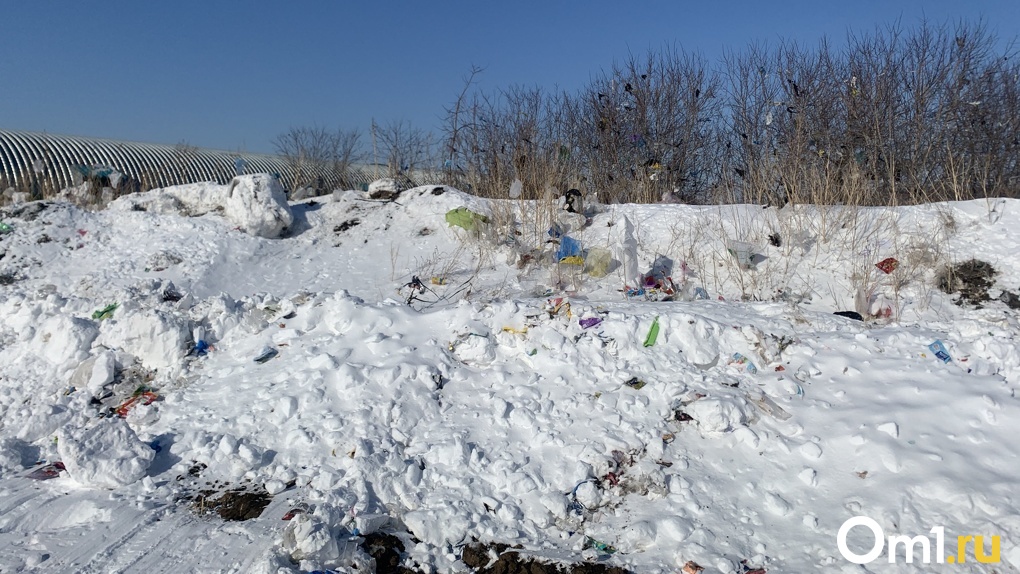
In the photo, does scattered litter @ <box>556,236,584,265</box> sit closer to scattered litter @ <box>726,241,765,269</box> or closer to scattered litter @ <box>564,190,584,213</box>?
scattered litter @ <box>564,190,584,213</box>

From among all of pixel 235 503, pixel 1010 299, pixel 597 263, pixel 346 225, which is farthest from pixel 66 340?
pixel 1010 299

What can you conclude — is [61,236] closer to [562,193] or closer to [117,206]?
[117,206]

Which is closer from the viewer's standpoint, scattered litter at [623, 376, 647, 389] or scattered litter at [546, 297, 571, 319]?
scattered litter at [623, 376, 647, 389]

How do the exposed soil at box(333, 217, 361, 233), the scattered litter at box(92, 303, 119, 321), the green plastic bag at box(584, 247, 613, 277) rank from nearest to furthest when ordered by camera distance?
the scattered litter at box(92, 303, 119, 321) < the green plastic bag at box(584, 247, 613, 277) < the exposed soil at box(333, 217, 361, 233)

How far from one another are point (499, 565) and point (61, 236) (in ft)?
22.5

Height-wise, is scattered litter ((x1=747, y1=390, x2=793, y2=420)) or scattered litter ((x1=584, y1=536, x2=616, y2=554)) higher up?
scattered litter ((x1=747, y1=390, x2=793, y2=420))

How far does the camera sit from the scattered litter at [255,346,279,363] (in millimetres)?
4340

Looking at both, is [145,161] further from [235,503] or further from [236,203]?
[235,503]

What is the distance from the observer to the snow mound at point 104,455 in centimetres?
326

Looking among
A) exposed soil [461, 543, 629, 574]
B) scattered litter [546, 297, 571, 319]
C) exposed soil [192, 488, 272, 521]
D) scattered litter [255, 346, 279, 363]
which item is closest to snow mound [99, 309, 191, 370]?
scattered litter [255, 346, 279, 363]

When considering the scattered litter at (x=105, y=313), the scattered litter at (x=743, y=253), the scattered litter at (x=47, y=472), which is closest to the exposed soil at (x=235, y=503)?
the scattered litter at (x=47, y=472)

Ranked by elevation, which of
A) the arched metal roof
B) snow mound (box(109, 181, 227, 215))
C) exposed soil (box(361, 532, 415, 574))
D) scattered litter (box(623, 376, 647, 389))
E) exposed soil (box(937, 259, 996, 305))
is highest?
the arched metal roof

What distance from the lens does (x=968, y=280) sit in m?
5.84

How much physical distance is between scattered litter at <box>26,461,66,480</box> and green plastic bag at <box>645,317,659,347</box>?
3.34 meters
